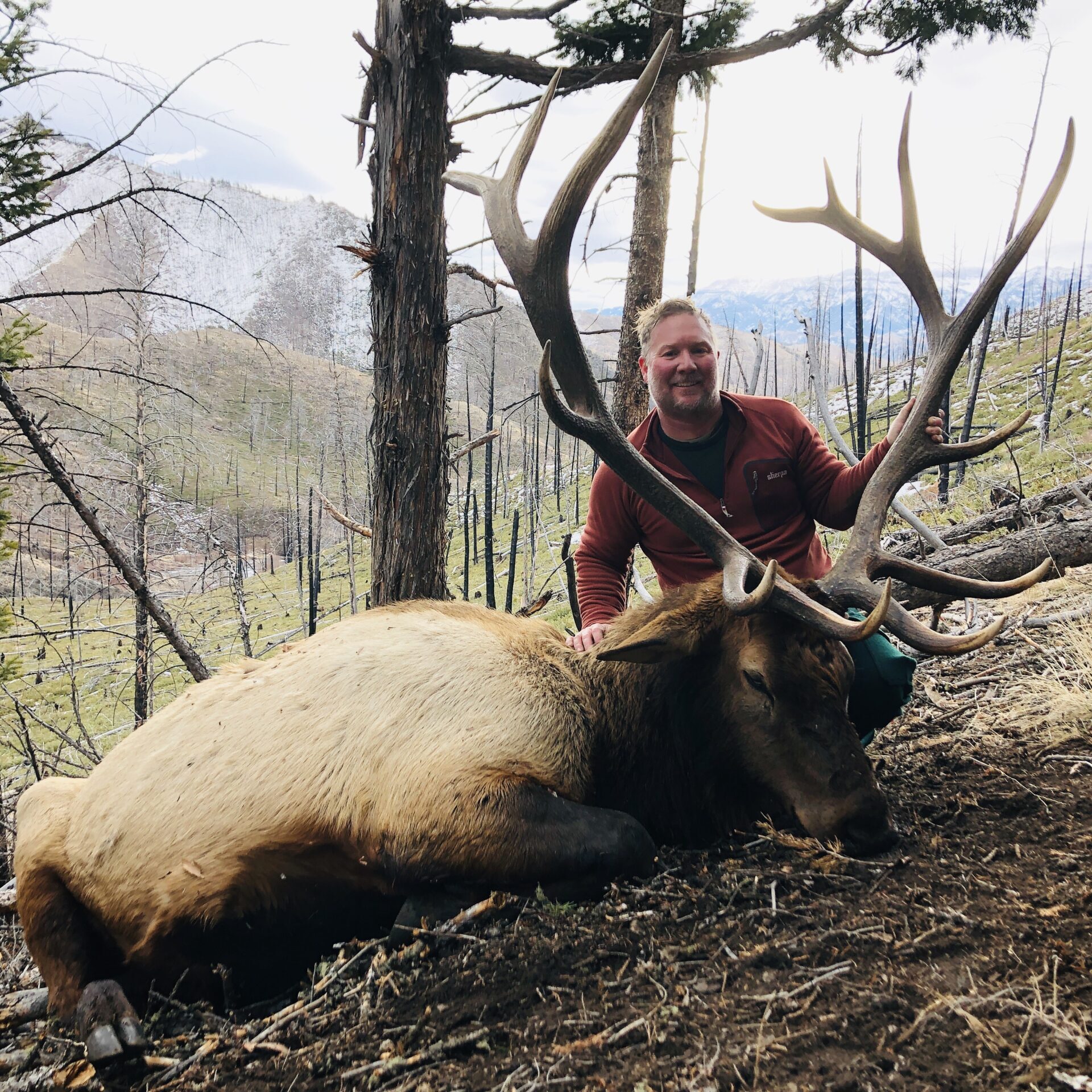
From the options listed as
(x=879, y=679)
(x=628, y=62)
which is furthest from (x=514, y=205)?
(x=628, y=62)

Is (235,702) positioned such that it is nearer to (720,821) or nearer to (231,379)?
(720,821)

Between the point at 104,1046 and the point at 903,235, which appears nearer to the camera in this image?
A: the point at 104,1046

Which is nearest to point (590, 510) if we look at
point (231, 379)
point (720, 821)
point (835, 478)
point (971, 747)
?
point (835, 478)

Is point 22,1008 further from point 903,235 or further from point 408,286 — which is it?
point 903,235

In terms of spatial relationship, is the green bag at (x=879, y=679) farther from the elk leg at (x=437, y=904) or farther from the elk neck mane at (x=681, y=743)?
the elk leg at (x=437, y=904)

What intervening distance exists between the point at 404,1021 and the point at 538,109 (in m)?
3.87

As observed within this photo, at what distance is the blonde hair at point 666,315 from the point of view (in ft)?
14.4

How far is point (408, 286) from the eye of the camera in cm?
538

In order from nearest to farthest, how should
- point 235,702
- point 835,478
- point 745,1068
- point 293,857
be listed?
point 745,1068 < point 293,857 < point 235,702 < point 835,478

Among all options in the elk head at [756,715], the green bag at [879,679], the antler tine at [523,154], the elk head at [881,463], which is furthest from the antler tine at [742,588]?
the antler tine at [523,154]

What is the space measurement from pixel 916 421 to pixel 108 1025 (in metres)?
4.54

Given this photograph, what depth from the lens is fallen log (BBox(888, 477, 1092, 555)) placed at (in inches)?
270

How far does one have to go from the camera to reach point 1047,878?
2.31m

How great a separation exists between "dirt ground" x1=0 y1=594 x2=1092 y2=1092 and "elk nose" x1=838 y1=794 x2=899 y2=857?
8 cm
